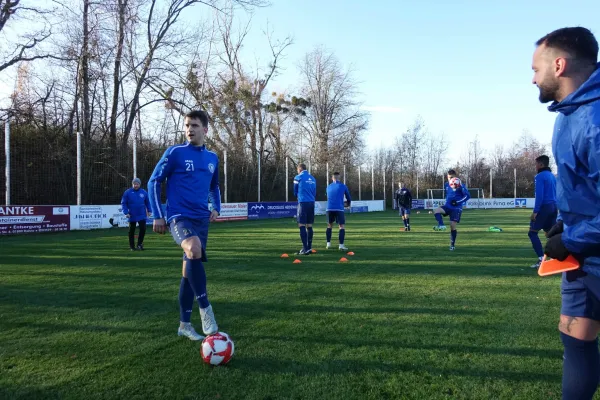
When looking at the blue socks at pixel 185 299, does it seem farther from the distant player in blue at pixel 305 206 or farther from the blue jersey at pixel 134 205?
the blue jersey at pixel 134 205

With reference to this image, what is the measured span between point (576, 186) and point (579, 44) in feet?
2.18

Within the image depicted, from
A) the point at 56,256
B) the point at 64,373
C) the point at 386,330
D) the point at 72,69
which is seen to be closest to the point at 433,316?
the point at 386,330

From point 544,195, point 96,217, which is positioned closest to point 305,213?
point 544,195

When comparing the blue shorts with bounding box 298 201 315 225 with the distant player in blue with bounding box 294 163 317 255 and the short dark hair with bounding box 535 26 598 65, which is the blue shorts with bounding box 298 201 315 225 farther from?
the short dark hair with bounding box 535 26 598 65

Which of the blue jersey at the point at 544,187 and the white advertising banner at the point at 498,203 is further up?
the blue jersey at the point at 544,187

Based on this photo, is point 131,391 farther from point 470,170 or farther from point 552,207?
point 470,170

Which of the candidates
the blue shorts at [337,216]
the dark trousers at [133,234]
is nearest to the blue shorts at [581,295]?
the blue shorts at [337,216]

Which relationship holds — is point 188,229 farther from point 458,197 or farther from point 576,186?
point 458,197

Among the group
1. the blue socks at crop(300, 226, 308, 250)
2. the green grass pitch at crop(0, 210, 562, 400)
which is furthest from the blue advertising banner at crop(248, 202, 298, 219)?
the green grass pitch at crop(0, 210, 562, 400)

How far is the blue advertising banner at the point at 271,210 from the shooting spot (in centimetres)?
2456

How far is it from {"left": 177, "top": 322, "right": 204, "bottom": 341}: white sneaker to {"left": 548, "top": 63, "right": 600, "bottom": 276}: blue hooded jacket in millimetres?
3056

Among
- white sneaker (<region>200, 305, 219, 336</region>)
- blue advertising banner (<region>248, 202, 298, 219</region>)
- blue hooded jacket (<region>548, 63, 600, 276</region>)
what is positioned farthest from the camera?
blue advertising banner (<region>248, 202, 298, 219</region>)

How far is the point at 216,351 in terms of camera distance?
10.5 ft

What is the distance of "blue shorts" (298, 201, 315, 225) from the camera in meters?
9.52
